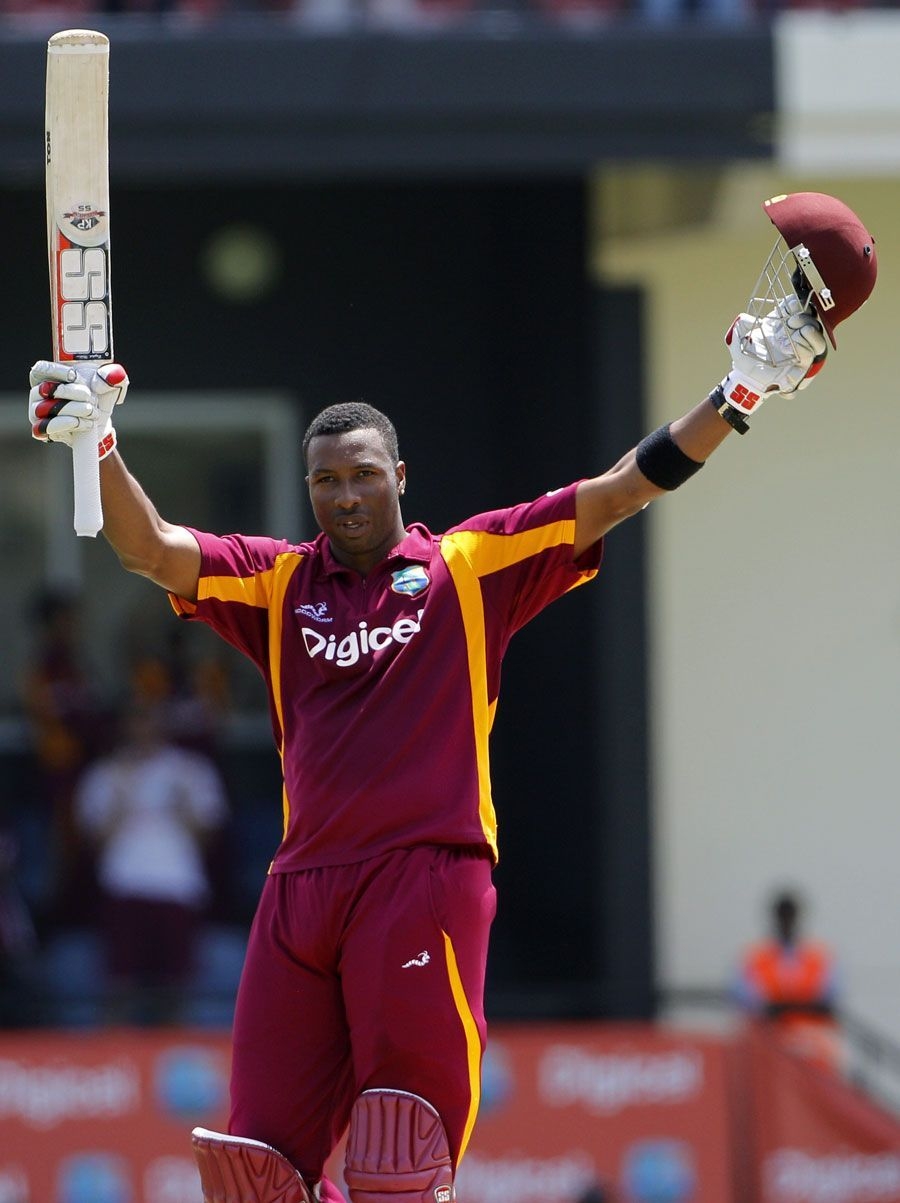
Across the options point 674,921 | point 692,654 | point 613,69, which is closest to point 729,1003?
point 674,921

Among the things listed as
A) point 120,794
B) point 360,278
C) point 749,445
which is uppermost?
point 360,278

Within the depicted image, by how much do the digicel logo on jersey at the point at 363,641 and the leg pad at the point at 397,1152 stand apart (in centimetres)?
88

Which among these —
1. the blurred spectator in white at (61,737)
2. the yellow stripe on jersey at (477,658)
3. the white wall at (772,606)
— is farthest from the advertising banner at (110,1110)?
the yellow stripe on jersey at (477,658)

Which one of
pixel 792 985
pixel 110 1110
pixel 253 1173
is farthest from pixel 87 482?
pixel 792 985

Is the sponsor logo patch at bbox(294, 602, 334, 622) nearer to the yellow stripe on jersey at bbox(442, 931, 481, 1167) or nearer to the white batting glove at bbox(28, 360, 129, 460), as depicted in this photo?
the white batting glove at bbox(28, 360, 129, 460)

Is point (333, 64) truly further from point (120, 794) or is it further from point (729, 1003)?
point (729, 1003)

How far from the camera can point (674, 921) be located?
444 inches

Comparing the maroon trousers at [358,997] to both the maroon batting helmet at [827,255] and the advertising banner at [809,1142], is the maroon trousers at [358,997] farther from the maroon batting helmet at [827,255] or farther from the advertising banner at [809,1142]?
the advertising banner at [809,1142]

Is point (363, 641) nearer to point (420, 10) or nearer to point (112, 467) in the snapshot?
point (112, 467)

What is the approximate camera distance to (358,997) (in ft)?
15.5

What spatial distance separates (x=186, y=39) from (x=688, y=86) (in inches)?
88.7

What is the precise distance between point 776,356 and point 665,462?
12.3 inches

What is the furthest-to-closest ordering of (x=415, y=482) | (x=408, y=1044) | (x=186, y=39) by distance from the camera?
1. (x=415, y=482)
2. (x=186, y=39)
3. (x=408, y=1044)

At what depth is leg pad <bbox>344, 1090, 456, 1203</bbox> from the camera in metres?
4.60
